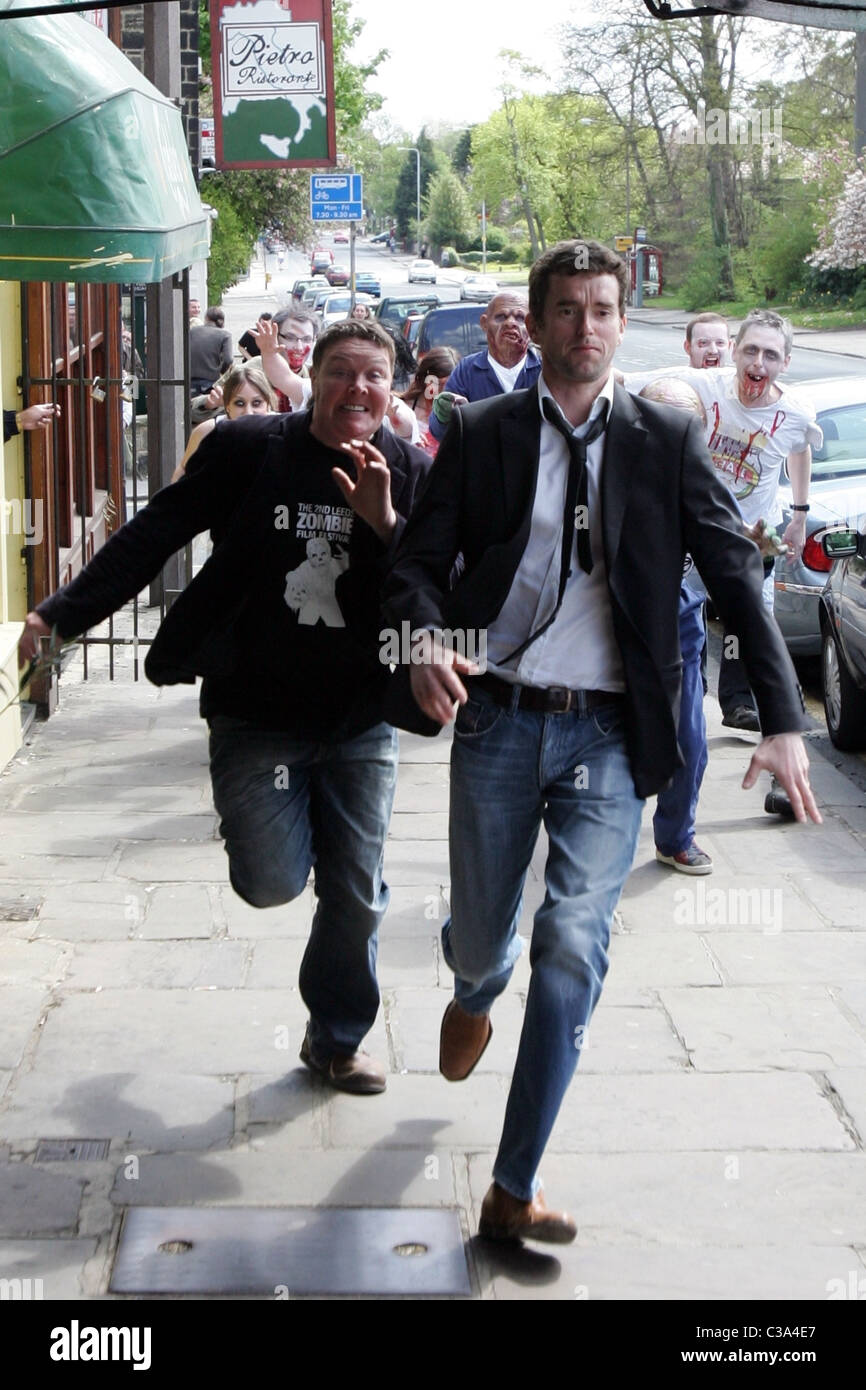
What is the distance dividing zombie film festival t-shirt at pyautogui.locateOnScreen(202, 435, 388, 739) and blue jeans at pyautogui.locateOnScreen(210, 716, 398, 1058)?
8 centimetres

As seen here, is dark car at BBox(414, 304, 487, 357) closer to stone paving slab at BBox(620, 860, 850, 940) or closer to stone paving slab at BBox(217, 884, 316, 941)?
stone paving slab at BBox(620, 860, 850, 940)

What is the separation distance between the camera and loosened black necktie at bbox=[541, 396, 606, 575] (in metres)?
3.69

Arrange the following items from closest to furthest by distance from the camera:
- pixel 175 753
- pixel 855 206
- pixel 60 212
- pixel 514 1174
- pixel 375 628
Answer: pixel 514 1174, pixel 375 628, pixel 60 212, pixel 175 753, pixel 855 206

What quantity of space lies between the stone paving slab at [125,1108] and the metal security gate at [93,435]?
301cm

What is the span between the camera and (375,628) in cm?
421

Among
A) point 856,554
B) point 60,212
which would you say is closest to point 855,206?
point 856,554

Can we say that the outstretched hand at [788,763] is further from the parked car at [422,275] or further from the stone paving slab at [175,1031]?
the parked car at [422,275]

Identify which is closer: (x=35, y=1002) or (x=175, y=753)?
(x=35, y=1002)

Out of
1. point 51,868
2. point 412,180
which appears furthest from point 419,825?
point 412,180

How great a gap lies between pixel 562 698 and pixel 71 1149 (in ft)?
5.37

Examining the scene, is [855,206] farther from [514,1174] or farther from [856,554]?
[514,1174]

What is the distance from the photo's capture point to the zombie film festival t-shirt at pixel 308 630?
4.17 m

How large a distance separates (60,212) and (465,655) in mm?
2215

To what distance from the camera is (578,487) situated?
146 inches
